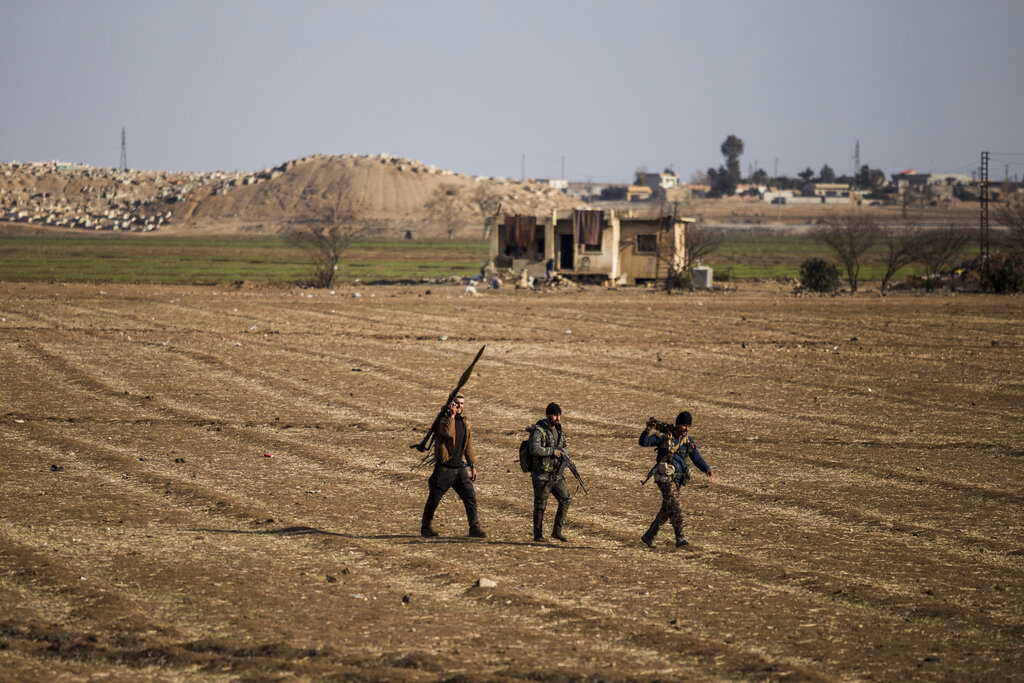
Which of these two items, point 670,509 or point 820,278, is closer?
point 670,509

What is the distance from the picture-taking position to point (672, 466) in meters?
10.7

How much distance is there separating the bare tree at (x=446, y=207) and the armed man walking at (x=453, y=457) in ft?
422

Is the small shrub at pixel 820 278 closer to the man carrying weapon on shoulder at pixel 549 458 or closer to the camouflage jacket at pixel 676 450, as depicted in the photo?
the camouflage jacket at pixel 676 450

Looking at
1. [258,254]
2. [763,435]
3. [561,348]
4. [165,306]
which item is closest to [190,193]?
[258,254]

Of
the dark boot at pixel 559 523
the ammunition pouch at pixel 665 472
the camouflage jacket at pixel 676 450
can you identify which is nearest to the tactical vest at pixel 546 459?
the dark boot at pixel 559 523

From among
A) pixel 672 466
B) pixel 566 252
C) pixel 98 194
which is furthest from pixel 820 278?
pixel 98 194

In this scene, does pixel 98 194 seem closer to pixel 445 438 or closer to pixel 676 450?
pixel 445 438

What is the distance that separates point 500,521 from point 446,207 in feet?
467

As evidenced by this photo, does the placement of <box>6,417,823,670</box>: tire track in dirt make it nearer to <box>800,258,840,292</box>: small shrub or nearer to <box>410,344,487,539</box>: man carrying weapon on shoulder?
<box>410,344,487,539</box>: man carrying weapon on shoulder

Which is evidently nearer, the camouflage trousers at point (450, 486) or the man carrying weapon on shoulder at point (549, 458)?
the man carrying weapon on shoulder at point (549, 458)

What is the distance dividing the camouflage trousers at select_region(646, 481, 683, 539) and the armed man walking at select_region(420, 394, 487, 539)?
194 centimetres

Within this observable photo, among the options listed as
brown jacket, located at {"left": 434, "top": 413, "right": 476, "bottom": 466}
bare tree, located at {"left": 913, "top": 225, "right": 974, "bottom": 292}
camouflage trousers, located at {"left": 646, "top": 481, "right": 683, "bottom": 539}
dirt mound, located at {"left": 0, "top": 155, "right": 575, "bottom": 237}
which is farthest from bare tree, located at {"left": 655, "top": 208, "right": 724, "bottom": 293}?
dirt mound, located at {"left": 0, "top": 155, "right": 575, "bottom": 237}

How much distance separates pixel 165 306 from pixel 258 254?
50.1 metres

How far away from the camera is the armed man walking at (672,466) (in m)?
10.6
